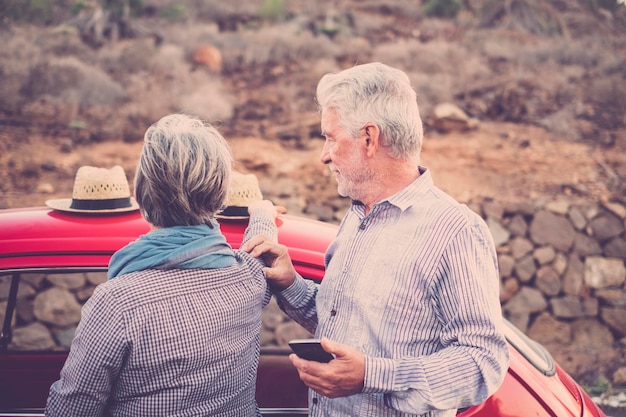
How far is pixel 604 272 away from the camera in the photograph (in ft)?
20.6

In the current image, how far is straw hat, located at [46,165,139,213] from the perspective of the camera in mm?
2453

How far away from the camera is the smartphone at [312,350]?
163 cm

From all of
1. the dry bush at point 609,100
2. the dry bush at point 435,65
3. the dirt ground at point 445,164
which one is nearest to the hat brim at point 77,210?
the dirt ground at point 445,164

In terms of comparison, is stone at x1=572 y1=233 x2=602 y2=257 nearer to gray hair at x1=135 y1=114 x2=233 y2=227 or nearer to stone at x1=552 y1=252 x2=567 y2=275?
stone at x1=552 y1=252 x2=567 y2=275

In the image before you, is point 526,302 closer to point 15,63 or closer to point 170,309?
point 170,309

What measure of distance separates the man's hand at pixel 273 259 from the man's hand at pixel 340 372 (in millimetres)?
414

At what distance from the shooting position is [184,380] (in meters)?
1.64

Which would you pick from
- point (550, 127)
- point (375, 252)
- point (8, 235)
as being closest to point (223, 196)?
point (375, 252)

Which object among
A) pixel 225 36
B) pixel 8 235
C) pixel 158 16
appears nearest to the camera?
pixel 8 235

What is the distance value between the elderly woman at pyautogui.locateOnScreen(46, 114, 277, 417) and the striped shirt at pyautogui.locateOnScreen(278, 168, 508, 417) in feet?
1.13

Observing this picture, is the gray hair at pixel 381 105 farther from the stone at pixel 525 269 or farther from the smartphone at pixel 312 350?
the stone at pixel 525 269

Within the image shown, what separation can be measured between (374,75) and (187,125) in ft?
2.03

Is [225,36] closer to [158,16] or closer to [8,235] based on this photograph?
[158,16]

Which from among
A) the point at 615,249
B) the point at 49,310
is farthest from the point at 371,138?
the point at 615,249
